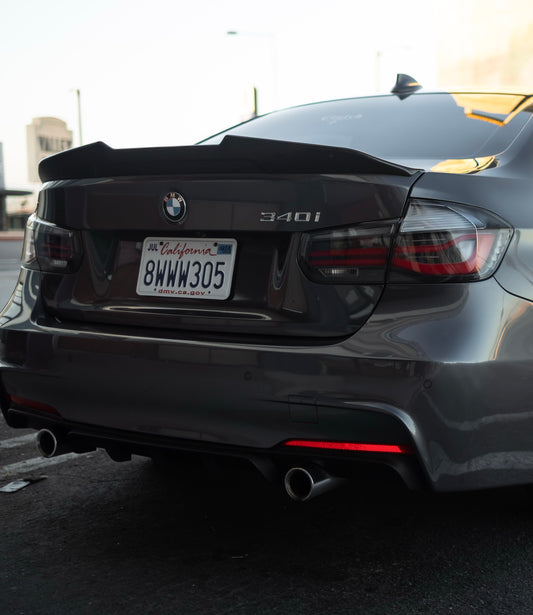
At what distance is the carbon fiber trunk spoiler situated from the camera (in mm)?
2318

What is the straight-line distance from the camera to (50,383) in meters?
2.63

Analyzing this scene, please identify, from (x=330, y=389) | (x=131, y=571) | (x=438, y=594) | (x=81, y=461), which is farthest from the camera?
(x=81, y=461)

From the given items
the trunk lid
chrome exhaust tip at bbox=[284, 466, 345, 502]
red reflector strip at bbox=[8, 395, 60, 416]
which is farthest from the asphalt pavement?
the trunk lid

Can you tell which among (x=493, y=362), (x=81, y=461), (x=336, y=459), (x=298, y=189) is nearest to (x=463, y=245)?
(x=493, y=362)

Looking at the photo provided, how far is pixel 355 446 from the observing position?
2234 millimetres

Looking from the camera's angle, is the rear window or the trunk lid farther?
the rear window

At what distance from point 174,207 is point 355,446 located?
0.85m

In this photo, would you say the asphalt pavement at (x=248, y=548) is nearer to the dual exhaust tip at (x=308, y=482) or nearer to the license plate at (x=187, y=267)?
the dual exhaust tip at (x=308, y=482)

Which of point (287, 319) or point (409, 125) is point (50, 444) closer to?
point (287, 319)

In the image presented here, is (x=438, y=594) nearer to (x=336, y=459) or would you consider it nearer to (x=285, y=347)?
(x=336, y=459)

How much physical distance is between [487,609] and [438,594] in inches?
5.7

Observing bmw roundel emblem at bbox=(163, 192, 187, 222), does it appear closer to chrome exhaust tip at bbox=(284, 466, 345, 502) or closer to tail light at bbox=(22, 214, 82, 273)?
tail light at bbox=(22, 214, 82, 273)

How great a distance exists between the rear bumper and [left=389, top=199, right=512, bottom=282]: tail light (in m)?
0.04

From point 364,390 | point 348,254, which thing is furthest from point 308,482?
point 348,254
